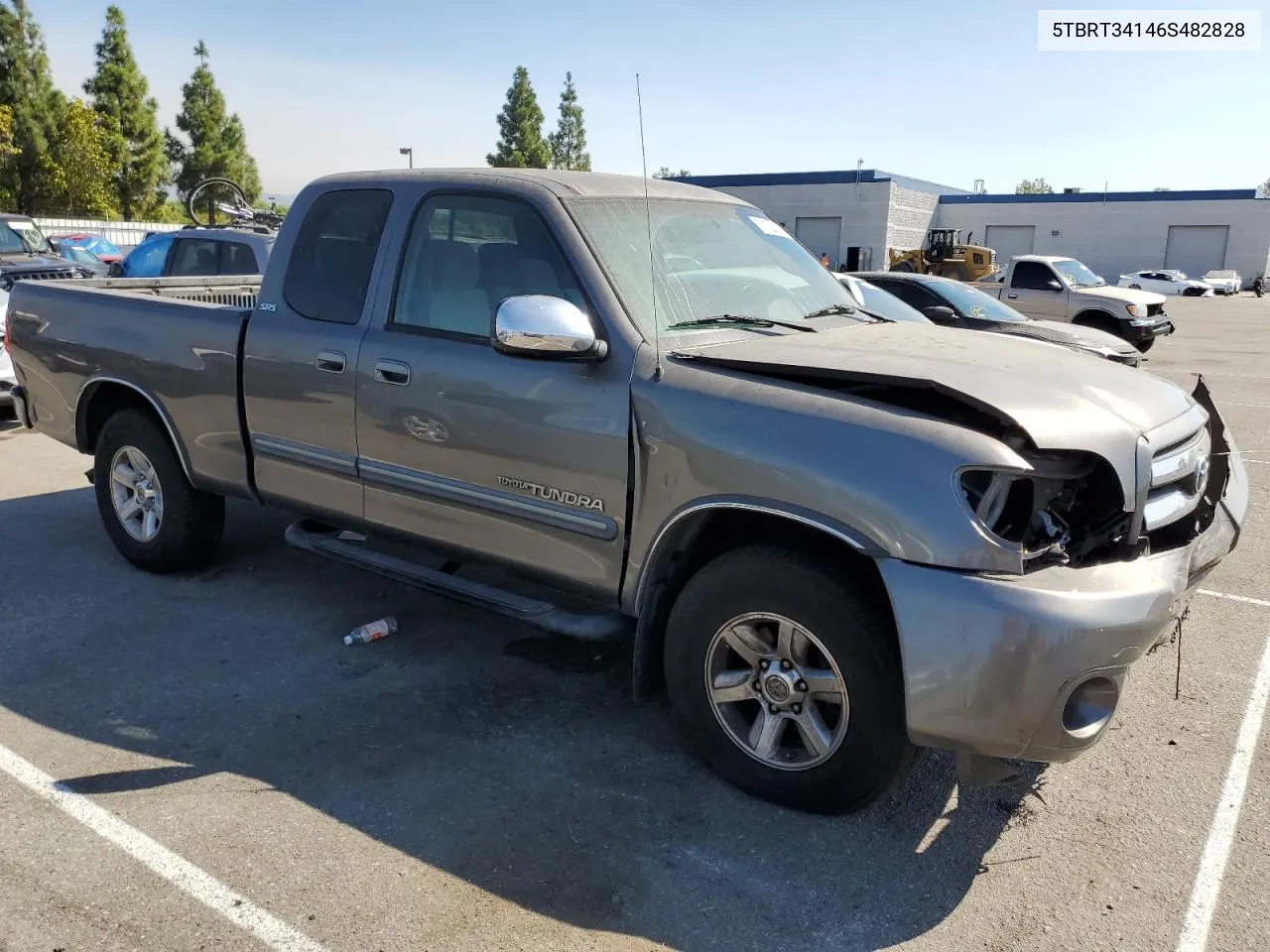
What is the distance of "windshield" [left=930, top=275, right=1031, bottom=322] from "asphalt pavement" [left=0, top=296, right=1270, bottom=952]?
265 inches

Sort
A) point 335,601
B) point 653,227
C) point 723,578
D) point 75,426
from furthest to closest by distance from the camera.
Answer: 1. point 75,426
2. point 335,601
3. point 653,227
4. point 723,578

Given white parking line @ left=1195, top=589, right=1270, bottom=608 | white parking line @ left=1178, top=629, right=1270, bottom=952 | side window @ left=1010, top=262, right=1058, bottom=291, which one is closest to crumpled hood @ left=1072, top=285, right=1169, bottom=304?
side window @ left=1010, top=262, right=1058, bottom=291

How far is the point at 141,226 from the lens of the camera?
32.5 m

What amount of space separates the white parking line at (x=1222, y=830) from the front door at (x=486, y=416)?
1967mm

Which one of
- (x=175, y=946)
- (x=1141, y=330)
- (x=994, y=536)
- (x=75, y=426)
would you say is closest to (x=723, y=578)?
(x=994, y=536)

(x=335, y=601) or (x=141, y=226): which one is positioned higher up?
(x=141, y=226)

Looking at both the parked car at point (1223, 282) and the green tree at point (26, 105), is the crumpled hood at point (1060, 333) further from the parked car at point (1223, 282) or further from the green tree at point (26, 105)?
the parked car at point (1223, 282)

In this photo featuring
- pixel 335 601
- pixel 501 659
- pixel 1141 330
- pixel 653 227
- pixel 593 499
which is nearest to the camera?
pixel 593 499

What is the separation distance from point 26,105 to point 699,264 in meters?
44.3

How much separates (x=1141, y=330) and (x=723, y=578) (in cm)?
1593

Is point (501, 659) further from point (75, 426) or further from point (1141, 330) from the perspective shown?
point (1141, 330)

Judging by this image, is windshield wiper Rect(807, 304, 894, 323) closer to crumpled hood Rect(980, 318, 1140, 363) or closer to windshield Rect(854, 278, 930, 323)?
windshield Rect(854, 278, 930, 323)

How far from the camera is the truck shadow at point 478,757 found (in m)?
2.88

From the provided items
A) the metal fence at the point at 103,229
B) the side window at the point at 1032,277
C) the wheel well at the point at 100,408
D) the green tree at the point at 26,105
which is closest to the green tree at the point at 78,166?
the green tree at the point at 26,105
